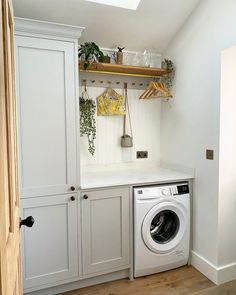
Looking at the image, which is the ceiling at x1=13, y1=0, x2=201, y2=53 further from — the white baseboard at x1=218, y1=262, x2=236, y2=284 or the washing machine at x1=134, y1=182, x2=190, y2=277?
the white baseboard at x1=218, y1=262, x2=236, y2=284

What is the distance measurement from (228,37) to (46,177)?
1.90 metres

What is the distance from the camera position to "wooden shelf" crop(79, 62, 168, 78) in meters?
2.26

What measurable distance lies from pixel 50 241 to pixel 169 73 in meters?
2.14

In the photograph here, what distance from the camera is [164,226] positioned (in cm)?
238

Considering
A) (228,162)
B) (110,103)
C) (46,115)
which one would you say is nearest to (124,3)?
(110,103)

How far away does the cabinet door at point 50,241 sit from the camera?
71.7 inches

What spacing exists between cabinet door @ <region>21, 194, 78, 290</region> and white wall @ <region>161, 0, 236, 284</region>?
125 cm

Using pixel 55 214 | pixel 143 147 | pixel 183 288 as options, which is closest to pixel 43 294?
pixel 55 214

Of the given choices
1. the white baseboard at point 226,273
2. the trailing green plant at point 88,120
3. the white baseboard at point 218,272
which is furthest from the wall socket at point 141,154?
the white baseboard at point 226,273

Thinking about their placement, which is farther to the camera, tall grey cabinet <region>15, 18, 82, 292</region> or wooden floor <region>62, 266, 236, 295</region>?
wooden floor <region>62, 266, 236, 295</region>

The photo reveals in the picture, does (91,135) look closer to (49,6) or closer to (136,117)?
(136,117)

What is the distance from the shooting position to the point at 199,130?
225 centimetres

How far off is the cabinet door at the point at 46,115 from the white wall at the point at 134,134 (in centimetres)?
68

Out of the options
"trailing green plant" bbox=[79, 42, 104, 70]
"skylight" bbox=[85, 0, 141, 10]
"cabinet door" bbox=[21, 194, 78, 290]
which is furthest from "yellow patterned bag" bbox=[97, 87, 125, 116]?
"cabinet door" bbox=[21, 194, 78, 290]
